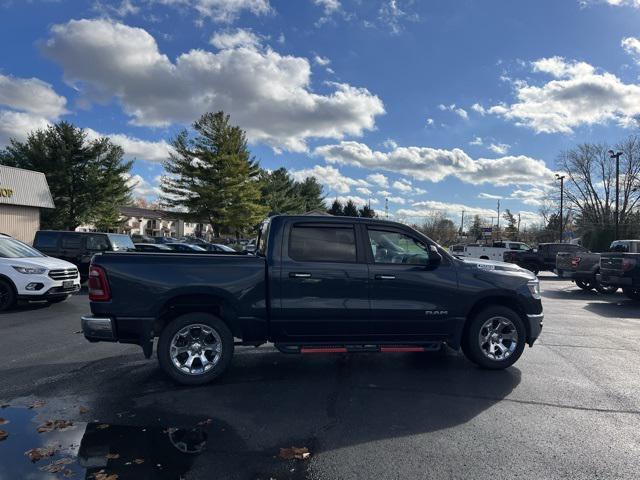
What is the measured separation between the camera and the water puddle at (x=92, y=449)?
348cm

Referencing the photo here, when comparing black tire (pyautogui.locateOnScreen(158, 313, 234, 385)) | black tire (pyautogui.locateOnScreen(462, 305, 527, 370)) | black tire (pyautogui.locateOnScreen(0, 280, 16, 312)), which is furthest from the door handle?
black tire (pyautogui.locateOnScreen(0, 280, 16, 312))

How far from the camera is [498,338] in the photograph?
6.32 meters

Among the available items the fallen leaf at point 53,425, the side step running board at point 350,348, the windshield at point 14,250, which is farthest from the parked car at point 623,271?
the windshield at point 14,250

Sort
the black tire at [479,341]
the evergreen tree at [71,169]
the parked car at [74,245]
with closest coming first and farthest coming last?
the black tire at [479,341] → the parked car at [74,245] → the evergreen tree at [71,169]

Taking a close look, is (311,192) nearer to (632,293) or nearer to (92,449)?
(632,293)

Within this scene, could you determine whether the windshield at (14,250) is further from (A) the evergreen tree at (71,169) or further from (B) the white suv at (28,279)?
(A) the evergreen tree at (71,169)

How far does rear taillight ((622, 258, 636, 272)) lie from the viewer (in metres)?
13.7

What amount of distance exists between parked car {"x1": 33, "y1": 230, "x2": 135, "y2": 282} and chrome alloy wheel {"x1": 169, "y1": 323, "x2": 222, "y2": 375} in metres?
11.2

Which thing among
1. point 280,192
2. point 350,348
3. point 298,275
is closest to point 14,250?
point 298,275

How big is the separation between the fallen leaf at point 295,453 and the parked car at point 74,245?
1330cm

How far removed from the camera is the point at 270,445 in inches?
157

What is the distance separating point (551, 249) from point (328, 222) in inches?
947

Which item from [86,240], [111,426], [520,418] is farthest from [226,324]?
[86,240]

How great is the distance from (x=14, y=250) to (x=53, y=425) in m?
8.57
